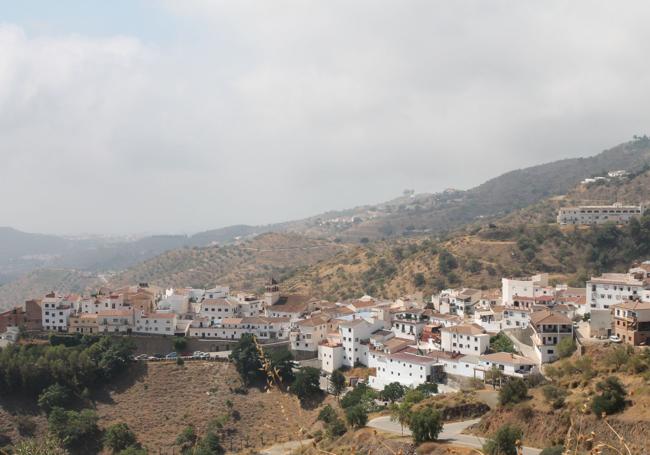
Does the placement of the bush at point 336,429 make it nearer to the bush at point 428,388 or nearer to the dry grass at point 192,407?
the dry grass at point 192,407

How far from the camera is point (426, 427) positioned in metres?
26.4

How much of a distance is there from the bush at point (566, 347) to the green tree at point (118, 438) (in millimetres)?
24127

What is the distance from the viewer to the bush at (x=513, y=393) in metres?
28.6

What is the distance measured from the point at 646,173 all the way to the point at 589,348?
75974 millimetres

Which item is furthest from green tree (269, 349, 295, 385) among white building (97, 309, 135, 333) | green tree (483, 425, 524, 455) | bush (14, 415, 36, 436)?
green tree (483, 425, 524, 455)

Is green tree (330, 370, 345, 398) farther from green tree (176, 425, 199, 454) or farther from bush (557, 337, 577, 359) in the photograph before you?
bush (557, 337, 577, 359)

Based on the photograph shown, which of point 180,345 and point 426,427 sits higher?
point 180,345

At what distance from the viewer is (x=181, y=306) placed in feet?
171

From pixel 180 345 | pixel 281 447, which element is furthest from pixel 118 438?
pixel 180 345

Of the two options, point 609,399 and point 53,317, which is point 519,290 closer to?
point 609,399

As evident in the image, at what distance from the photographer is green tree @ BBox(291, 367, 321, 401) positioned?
37969 mm

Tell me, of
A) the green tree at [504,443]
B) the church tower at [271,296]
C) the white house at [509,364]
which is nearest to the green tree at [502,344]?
the white house at [509,364]

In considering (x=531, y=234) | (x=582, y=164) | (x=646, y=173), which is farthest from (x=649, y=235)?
(x=582, y=164)

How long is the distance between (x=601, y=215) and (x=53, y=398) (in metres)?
62.2
